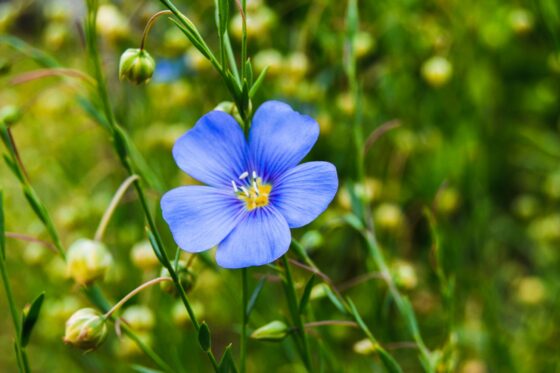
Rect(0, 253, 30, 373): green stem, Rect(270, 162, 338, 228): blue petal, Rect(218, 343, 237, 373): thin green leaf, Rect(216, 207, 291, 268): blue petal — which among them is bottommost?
Rect(218, 343, 237, 373): thin green leaf

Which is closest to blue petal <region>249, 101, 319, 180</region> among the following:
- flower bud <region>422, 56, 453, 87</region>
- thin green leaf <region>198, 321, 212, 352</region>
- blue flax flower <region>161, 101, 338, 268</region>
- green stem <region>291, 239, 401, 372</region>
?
blue flax flower <region>161, 101, 338, 268</region>

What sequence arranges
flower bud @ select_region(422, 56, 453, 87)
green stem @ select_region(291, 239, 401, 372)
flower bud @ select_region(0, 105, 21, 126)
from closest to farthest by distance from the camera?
green stem @ select_region(291, 239, 401, 372)
flower bud @ select_region(0, 105, 21, 126)
flower bud @ select_region(422, 56, 453, 87)

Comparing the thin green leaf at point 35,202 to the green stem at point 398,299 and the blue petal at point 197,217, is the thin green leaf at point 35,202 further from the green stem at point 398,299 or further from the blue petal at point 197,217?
the green stem at point 398,299

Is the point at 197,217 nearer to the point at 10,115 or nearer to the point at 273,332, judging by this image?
the point at 273,332

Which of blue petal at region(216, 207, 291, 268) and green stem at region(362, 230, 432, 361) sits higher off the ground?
blue petal at region(216, 207, 291, 268)

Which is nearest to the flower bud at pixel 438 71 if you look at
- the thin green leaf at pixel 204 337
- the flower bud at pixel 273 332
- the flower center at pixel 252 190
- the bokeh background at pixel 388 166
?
the bokeh background at pixel 388 166

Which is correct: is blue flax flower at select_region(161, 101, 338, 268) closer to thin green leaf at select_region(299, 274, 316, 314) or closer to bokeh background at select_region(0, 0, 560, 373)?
thin green leaf at select_region(299, 274, 316, 314)

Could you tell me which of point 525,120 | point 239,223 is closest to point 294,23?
point 525,120

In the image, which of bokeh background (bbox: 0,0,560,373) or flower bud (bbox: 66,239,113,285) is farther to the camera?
bokeh background (bbox: 0,0,560,373)
